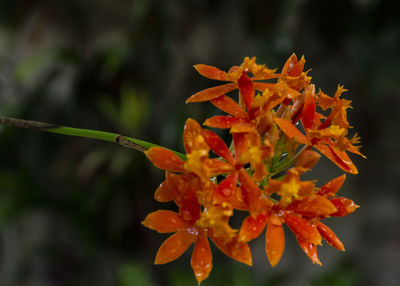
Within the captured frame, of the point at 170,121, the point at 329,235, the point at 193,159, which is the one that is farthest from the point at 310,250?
the point at 170,121

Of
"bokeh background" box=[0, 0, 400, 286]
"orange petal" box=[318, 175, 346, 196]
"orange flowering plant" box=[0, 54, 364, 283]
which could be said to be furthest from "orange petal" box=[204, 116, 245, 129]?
"bokeh background" box=[0, 0, 400, 286]

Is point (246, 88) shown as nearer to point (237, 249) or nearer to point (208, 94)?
point (208, 94)

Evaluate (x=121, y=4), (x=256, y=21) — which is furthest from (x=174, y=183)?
(x=121, y=4)

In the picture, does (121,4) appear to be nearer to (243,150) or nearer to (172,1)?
(172,1)

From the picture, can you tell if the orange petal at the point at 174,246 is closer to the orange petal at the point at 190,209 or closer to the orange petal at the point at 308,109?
the orange petal at the point at 190,209

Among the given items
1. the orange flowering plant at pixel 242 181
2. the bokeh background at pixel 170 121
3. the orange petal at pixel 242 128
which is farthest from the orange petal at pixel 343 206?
the bokeh background at pixel 170 121

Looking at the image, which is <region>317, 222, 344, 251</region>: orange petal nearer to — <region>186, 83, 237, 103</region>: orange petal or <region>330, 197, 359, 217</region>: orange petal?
<region>330, 197, 359, 217</region>: orange petal
